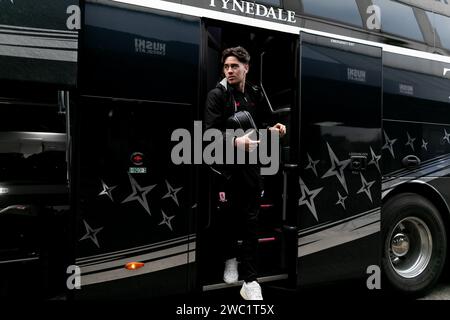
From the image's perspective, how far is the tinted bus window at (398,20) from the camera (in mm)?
4047

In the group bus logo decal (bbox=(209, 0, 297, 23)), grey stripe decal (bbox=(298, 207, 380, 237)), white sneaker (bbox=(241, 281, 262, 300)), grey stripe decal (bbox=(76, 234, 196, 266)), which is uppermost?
bus logo decal (bbox=(209, 0, 297, 23))

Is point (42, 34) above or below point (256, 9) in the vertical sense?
below

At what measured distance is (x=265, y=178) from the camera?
4133mm

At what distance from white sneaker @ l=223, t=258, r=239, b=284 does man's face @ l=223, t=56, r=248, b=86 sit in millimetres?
1514

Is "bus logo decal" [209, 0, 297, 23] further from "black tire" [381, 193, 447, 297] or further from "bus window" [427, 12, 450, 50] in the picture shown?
"black tire" [381, 193, 447, 297]

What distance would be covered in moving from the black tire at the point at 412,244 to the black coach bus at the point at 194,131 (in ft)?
0.05

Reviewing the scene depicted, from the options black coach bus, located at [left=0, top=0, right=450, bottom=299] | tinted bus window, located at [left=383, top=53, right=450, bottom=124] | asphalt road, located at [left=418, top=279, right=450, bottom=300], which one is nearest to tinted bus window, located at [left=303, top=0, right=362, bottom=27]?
black coach bus, located at [left=0, top=0, right=450, bottom=299]

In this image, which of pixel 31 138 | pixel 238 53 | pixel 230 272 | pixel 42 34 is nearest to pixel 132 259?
pixel 230 272

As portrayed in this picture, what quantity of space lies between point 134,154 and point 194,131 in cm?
49

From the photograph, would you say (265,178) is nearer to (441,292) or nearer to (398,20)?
(398,20)

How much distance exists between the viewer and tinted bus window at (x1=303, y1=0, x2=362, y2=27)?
12.0 feet

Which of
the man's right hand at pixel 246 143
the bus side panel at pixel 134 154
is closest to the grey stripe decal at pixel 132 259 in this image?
the bus side panel at pixel 134 154
